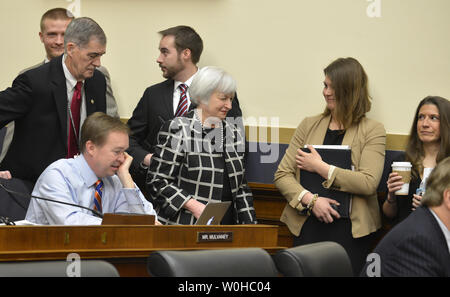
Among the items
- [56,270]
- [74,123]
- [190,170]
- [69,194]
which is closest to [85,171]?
[69,194]

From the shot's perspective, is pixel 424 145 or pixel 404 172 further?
pixel 424 145

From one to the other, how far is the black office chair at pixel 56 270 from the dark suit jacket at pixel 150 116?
2998mm

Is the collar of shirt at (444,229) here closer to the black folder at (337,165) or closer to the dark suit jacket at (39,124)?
the black folder at (337,165)

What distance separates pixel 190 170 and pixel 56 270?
243cm

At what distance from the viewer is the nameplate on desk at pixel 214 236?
333cm

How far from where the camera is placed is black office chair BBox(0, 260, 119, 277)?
7.55 feet

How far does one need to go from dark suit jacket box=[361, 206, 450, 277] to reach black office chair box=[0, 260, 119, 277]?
1.30 m

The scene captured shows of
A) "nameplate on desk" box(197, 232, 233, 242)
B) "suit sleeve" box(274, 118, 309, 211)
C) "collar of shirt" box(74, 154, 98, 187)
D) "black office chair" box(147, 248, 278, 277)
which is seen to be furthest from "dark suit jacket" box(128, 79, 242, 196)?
"black office chair" box(147, 248, 278, 277)

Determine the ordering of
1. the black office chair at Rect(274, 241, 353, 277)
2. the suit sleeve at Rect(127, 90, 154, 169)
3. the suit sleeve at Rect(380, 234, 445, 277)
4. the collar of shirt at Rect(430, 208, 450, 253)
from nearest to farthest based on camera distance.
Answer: the black office chair at Rect(274, 241, 353, 277)
the suit sleeve at Rect(380, 234, 445, 277)
the collar of shirt at Rect(430, 208, 450, 253)
the suit sleeve at Rect(127, 90, 154, 169)

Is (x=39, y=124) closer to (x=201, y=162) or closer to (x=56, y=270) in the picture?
(x=201, y=162)

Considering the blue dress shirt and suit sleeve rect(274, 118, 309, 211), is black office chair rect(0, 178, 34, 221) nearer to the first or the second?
the blue dress shirt

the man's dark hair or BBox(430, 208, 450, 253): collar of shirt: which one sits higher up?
the man's dark hair

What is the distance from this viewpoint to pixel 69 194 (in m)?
3.85
